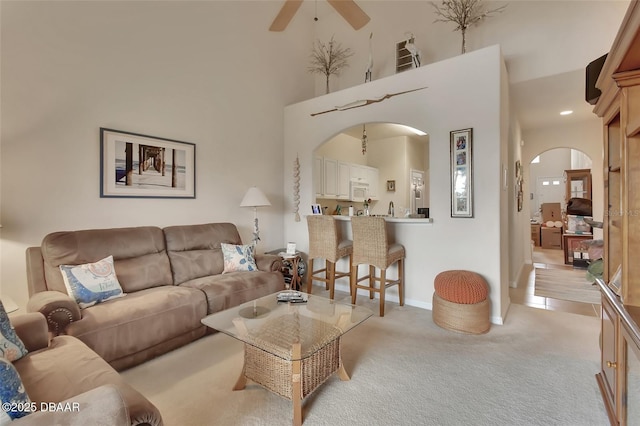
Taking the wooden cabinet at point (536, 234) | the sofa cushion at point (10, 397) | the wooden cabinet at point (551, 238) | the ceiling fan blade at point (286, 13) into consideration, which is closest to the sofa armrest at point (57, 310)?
the sofa cushion at point (10, 397)

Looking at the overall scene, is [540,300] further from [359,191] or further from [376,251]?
[359,191]

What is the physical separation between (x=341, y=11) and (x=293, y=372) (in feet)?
9.01

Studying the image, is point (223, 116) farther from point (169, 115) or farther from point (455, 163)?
point (455, 163)

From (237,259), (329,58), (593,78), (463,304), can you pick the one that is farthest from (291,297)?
(329,58)

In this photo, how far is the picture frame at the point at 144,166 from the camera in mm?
2885

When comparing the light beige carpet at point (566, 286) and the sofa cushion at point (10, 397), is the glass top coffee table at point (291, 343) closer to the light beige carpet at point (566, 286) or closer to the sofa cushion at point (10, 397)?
the sofa cushion at point (10, 397)

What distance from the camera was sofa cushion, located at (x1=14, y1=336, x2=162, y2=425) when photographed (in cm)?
115

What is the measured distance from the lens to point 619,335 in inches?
54.7

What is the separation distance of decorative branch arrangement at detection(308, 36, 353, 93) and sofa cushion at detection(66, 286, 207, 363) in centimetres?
414

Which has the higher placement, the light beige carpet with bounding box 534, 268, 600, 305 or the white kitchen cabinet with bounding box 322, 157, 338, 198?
the white kitchen cabinet with bounding box 322, 157, 338, 198

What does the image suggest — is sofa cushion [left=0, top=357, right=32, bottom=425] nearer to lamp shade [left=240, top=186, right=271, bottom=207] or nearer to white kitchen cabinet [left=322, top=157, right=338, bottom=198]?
lamp shade [left=240, top=186, right=271, bottom=207]

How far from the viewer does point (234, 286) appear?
2.82 m

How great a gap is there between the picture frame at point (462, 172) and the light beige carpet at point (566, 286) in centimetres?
179

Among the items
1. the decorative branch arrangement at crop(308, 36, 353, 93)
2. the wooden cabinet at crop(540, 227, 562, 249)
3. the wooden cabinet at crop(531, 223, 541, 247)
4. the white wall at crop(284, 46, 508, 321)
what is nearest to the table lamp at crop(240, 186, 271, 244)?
the white wall at crop(284, 46, 508, 321)
